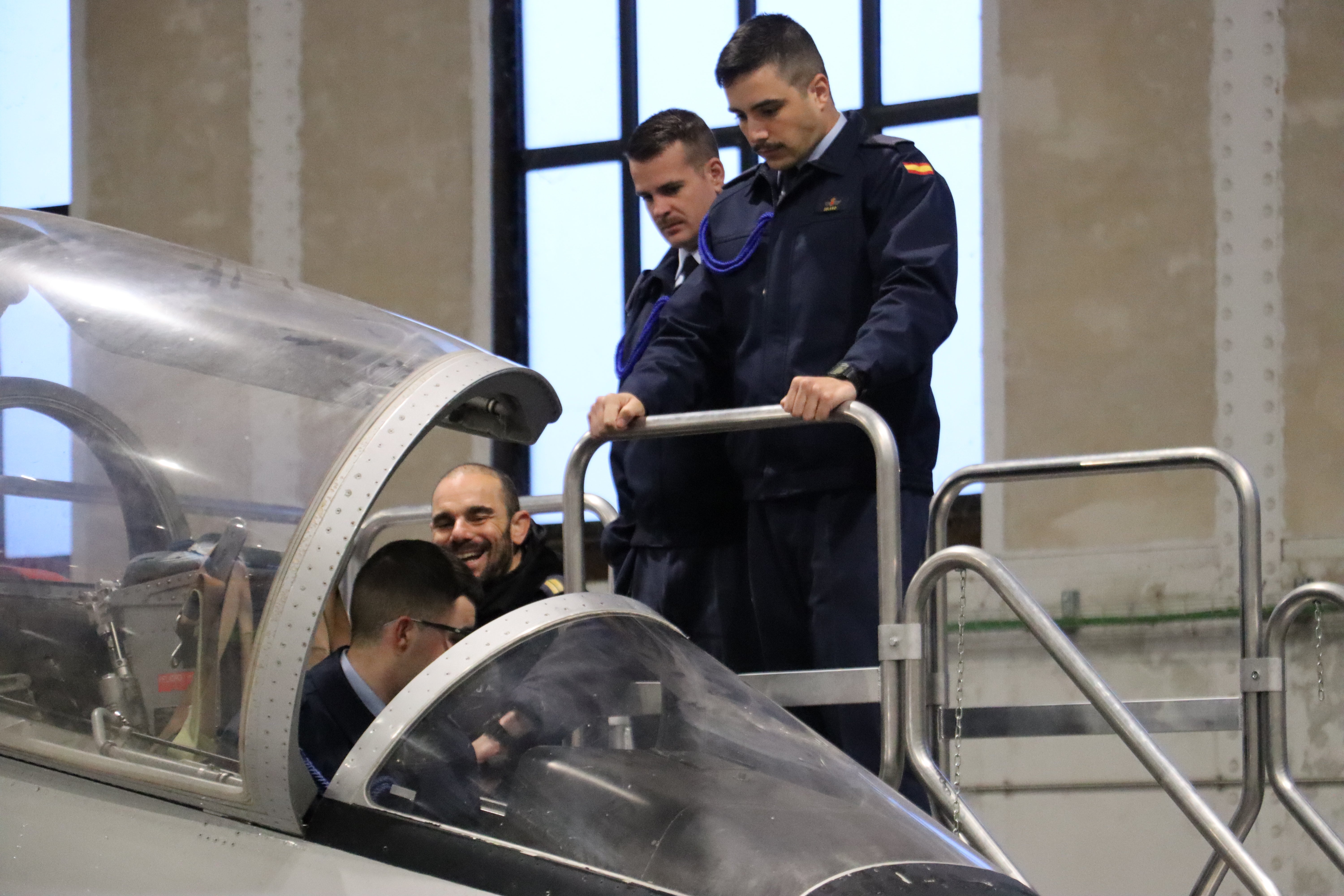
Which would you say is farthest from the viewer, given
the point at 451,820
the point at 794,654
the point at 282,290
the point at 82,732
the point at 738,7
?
the point at 738,7

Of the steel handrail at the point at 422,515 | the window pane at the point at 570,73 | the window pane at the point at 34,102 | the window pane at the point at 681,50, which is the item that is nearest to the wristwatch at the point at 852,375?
the steel handrail at the point at 422,515

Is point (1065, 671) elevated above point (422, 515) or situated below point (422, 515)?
below

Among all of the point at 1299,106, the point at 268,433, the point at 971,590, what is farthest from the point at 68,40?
the point at 268,433

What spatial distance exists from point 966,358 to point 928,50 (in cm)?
140

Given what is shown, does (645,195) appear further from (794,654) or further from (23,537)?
(23,537)

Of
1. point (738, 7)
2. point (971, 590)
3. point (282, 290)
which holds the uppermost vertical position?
point (738, 7)

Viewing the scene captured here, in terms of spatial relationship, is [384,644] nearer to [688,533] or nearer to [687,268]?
[688,533]

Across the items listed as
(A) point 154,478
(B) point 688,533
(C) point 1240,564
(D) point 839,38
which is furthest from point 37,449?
(D) point 839,38

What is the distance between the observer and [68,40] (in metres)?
7.66

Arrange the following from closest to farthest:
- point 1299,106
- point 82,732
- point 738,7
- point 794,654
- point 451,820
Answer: point 451,820 < point 82,732 < point 794,654 < point 1299,106 < point 738,7

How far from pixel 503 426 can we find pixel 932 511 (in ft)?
3.21

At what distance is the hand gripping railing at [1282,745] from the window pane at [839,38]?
4.03 metres

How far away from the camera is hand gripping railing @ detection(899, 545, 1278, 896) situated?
87.7 inches

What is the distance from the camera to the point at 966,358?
604 centimetres
